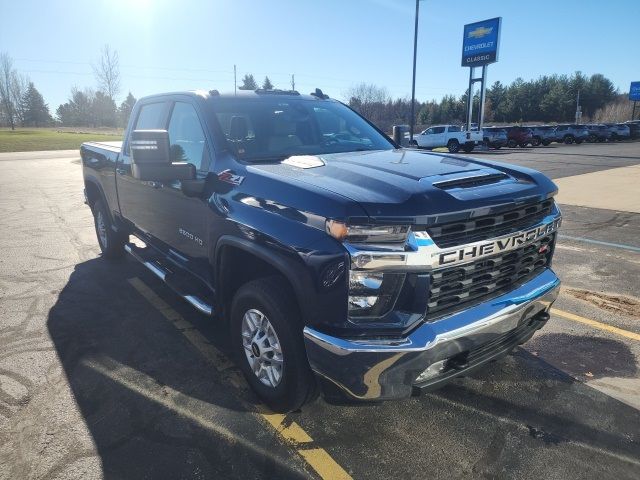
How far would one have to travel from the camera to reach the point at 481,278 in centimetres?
256

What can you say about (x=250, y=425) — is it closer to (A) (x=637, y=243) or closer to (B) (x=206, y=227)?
(B) (x=206, y=227)

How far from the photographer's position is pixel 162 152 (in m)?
3.14

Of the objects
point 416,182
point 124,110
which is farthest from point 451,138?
point 124,110

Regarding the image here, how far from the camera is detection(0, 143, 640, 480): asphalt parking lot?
254cm

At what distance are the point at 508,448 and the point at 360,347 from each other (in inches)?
46.5

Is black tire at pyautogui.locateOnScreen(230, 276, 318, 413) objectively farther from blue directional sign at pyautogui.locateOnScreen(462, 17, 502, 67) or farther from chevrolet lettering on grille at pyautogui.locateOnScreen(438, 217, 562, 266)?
blue directional sign at pyautogui.locateOnScreen(462, 17, 502, 67)

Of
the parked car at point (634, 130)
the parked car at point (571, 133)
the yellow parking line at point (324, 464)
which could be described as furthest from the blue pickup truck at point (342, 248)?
the parked car at point (634, 130)

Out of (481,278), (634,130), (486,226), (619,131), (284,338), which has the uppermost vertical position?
(634,130)

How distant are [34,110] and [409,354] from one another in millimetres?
118801

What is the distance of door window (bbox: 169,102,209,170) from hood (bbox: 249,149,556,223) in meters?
0.71

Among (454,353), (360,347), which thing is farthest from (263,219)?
(454,353)

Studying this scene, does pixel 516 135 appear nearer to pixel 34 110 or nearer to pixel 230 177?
pixel 230 177


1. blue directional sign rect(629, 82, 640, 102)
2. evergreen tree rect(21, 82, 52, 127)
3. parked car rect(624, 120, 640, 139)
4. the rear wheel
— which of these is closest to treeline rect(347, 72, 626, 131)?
blue directional sign rect(629, 82, 640, 102)

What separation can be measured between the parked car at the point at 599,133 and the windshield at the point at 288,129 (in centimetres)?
4566
